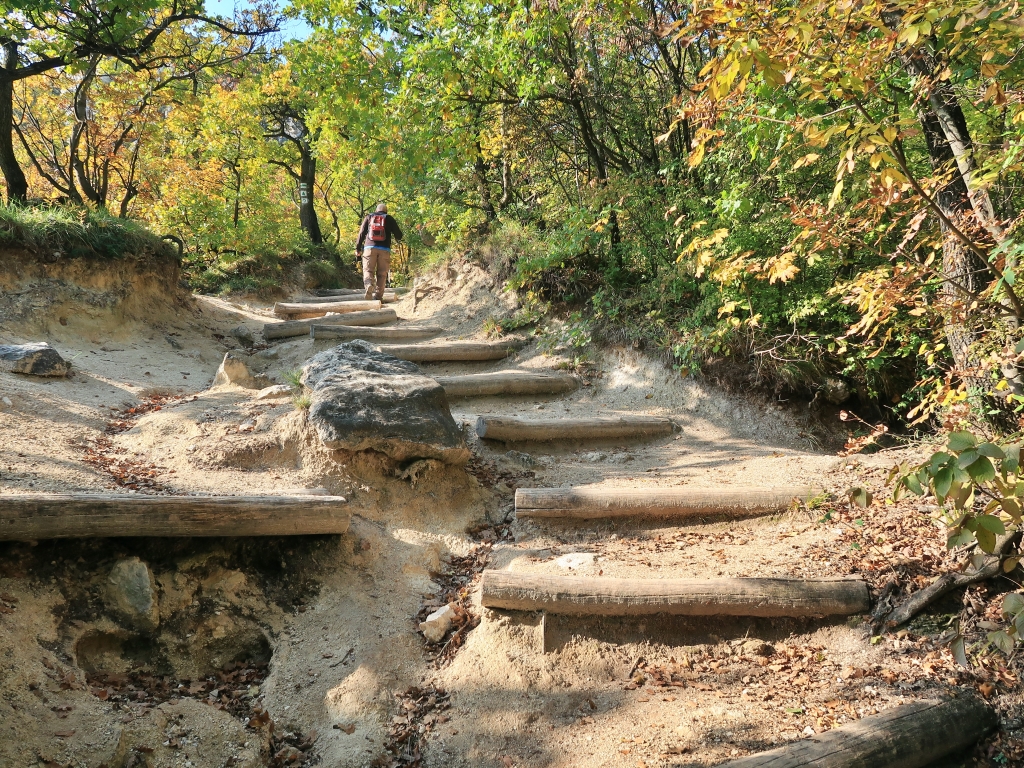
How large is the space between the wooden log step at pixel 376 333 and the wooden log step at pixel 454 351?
52 centimetres

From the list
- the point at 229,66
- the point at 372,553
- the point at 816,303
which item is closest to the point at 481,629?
the point at 372,553

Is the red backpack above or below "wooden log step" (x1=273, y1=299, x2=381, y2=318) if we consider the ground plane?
above

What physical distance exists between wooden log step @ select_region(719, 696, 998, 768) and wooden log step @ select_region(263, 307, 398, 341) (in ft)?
27.8

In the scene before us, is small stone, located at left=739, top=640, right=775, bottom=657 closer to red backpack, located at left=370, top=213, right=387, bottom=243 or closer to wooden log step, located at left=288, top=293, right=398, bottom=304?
red backpack, located at left=370, top=213, right=387, bottom=243

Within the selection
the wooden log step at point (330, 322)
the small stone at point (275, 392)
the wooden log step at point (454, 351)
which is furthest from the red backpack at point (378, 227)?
the small stone at point (275, 392)

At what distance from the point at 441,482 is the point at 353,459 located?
75cm

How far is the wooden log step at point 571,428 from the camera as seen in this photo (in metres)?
6.19

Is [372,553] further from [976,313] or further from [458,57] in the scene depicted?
[458,57]

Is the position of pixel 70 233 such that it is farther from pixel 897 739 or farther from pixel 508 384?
pixel 897 739

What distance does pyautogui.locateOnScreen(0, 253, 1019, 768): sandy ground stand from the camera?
3068 millimetres

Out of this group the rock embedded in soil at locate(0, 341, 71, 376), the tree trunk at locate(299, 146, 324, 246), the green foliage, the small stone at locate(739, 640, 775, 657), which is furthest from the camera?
the tree trunk at locate(299, 146, 324, 246)

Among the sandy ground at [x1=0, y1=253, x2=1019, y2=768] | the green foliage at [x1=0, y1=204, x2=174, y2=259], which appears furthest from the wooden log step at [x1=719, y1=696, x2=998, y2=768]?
the green foliage at [x1=0, y1=204, x2=174, y2=259]

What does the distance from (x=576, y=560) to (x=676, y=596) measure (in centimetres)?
80

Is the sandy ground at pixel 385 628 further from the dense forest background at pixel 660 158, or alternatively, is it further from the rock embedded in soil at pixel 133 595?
the dense forest background at pixel 660 158
